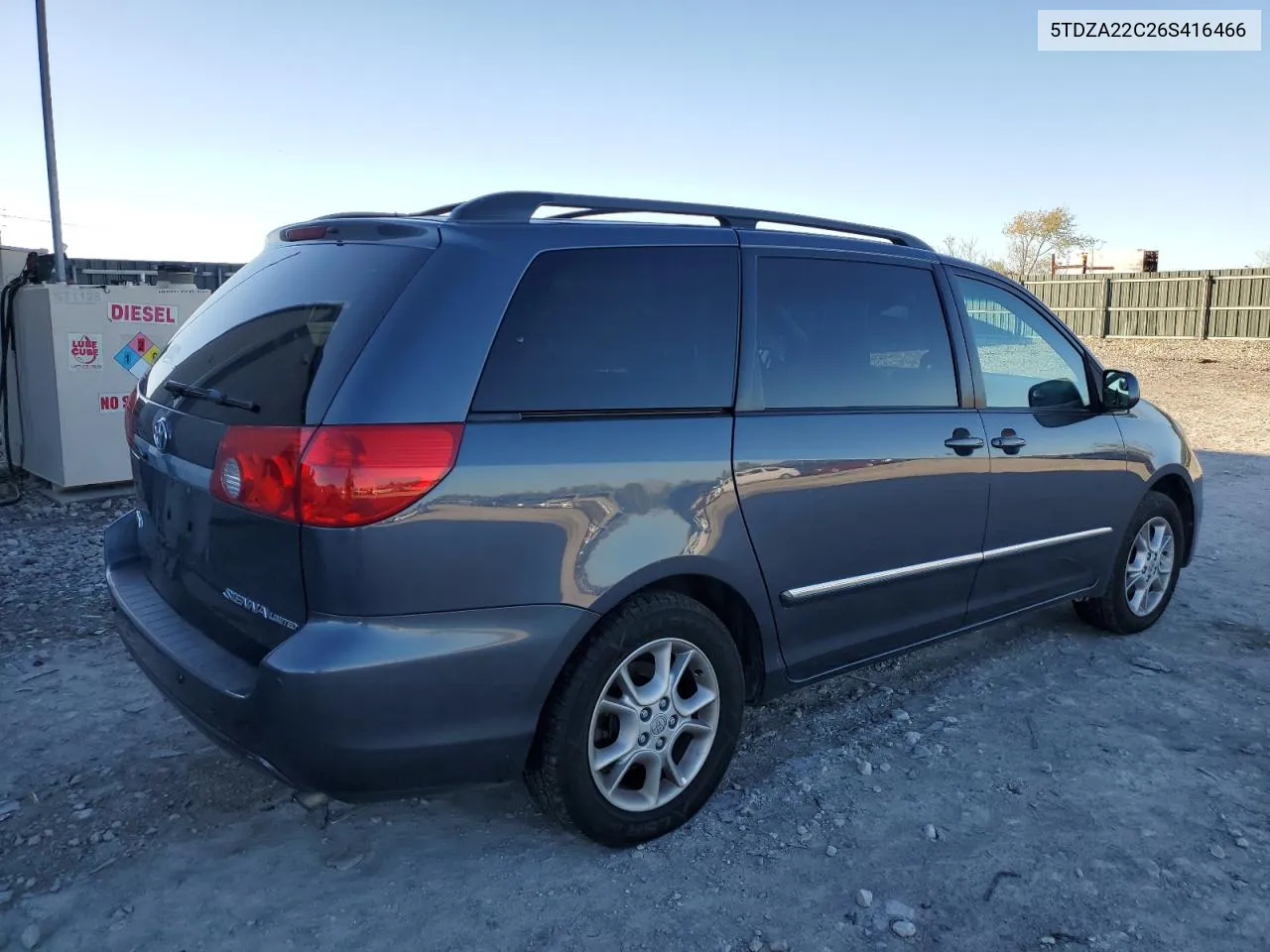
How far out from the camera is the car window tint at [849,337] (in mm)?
3115

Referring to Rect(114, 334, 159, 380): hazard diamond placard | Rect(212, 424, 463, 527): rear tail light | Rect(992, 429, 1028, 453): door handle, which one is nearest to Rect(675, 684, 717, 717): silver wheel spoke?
Rect(212, 424, 463, 527): rear tail light

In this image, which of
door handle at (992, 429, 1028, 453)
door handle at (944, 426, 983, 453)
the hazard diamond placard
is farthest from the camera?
the hazard diamond placard

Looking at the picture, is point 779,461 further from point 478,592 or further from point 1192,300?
point 1192,300

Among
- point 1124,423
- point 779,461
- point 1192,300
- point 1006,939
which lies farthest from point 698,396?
point 1192,300

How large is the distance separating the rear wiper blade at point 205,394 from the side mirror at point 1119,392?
3.56 m

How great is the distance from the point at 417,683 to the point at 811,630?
1417 millimetres

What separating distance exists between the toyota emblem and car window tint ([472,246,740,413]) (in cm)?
100

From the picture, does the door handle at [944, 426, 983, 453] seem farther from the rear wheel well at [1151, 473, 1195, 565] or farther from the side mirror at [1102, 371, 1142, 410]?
the rear wheel well at [1151, 473, 1195, 565]

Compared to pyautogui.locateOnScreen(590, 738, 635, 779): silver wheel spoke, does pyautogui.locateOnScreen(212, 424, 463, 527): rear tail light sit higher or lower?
higher

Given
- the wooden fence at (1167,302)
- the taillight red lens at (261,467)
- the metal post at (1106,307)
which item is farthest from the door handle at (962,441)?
the metal post at (1106,307)

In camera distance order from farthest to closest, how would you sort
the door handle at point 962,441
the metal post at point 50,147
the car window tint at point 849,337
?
the metal post at point 50,147
the door handle at point 962,441
the car window tint at point 849,337

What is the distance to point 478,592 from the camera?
2375 mm

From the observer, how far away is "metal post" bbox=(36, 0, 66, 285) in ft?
29.0

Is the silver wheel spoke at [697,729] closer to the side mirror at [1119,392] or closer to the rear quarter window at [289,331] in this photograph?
the rear quarter window at [289,331]
